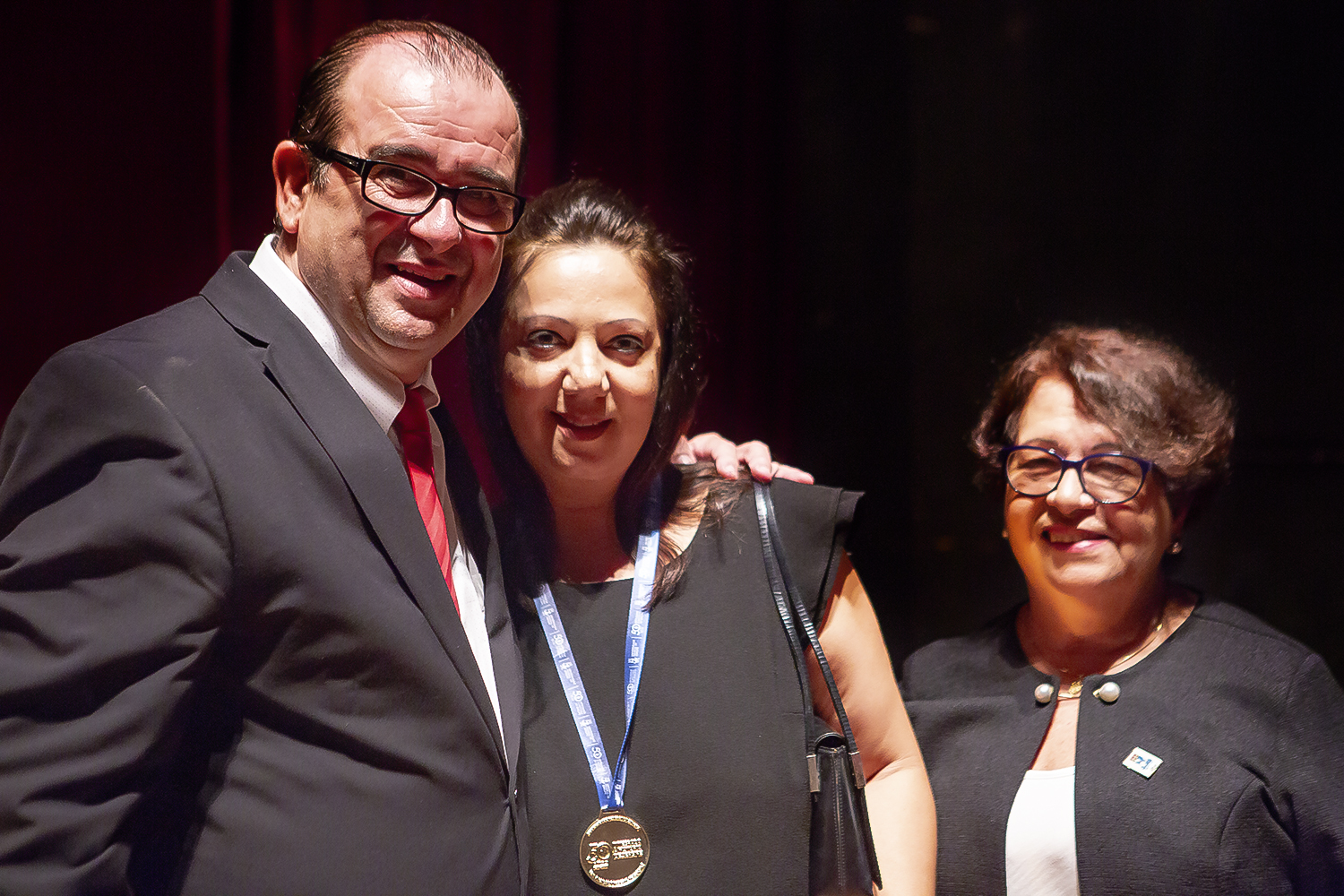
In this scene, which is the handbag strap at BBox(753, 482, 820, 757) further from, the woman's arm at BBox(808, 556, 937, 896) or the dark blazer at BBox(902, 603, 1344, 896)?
the dark blazer at BBox(902, 603, 1344, 896)

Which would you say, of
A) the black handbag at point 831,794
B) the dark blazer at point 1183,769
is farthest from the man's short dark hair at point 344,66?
the dark blazer at point 1183,769

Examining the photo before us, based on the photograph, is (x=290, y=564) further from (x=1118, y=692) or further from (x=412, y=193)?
(x=1118, y=692)

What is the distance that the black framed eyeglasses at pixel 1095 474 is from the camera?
222 centimetres

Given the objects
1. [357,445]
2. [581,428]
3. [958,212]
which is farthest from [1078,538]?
[958,212]

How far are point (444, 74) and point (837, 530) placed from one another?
1.06 m

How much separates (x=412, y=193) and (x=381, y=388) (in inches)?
12.3

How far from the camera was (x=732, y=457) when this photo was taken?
7.39 feet

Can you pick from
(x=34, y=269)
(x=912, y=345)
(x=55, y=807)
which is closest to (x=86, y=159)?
(x=34, y=269)

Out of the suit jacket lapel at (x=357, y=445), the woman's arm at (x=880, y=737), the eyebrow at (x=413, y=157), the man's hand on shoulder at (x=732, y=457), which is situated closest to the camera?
the suit jacket lapel at (x=357, y=445)

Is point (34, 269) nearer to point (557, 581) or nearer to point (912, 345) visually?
point (557, 581)

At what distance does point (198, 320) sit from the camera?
1.58 metres

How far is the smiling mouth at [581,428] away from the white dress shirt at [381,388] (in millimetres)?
244

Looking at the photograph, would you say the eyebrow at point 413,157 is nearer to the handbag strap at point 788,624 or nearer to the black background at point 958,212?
the handbag strap at point 788,624

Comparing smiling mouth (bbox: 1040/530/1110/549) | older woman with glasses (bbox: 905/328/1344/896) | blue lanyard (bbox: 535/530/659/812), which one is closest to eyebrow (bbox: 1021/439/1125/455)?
older woman with glasses (bbox: 905/328/1344/896)
